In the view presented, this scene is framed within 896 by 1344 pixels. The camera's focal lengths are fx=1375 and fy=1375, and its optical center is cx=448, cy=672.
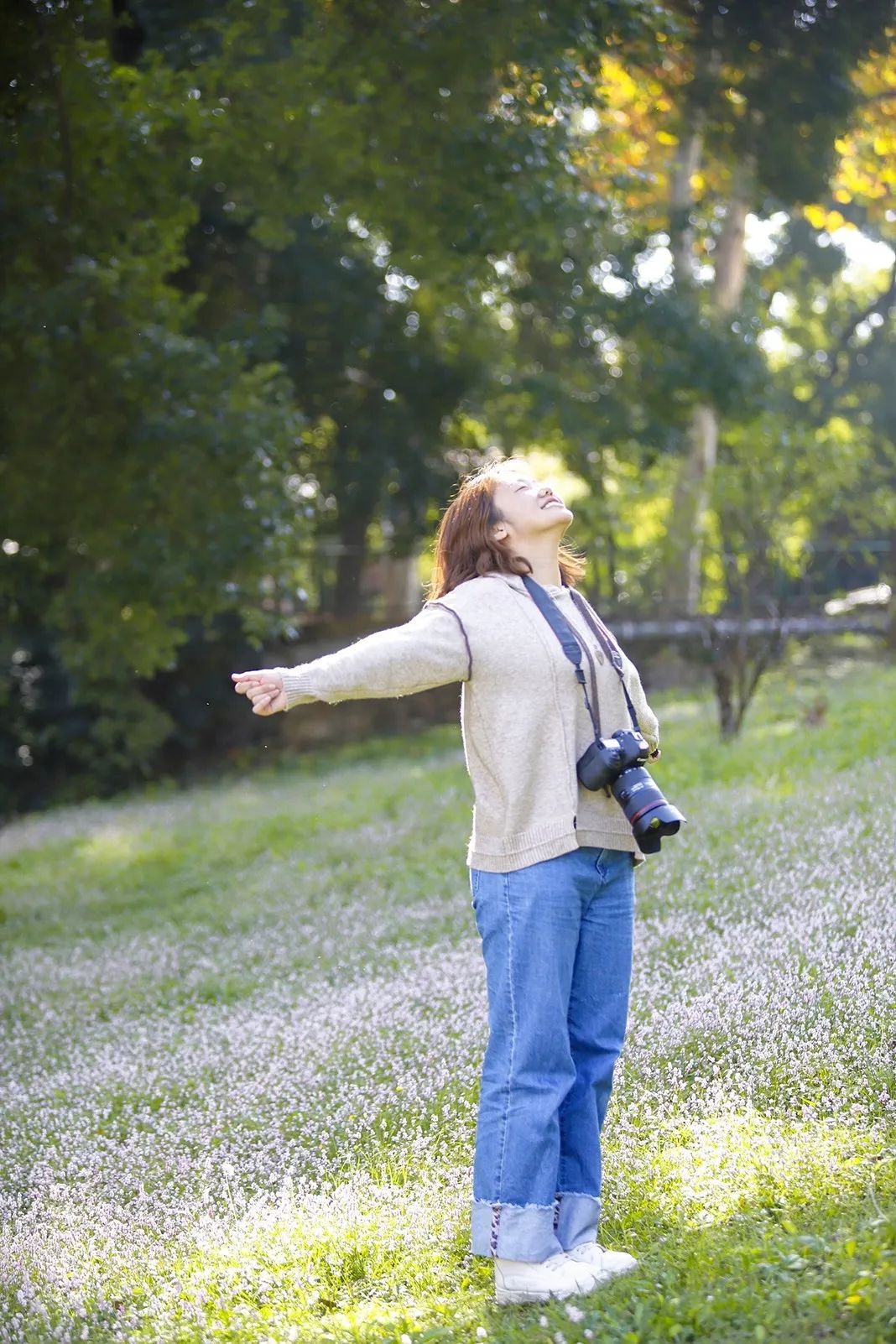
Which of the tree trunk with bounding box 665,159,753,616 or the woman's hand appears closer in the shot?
the woman's hand

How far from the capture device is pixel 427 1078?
529cm

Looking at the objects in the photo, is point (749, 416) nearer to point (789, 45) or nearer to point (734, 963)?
point (789, 45)

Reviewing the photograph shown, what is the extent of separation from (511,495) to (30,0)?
26.3 ft

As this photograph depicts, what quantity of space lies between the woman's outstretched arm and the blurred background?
7530 millimetres

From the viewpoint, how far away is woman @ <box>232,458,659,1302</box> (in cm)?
354

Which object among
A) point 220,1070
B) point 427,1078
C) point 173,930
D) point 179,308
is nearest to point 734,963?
point 427,1078

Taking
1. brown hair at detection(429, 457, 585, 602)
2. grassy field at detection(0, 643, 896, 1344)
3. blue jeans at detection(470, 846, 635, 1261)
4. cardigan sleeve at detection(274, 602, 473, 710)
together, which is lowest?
grassy field at detection(0, 643, 896, 1344)

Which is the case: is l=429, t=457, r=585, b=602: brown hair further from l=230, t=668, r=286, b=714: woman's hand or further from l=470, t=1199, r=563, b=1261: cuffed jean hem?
l=470, t=1199, r=563, b=1261: cuffed jean hem

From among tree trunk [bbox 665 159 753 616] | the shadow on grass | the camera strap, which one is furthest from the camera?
tree trunk [bbox 665 159 753 616]

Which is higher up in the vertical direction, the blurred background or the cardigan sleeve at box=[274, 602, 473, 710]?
the blurred background

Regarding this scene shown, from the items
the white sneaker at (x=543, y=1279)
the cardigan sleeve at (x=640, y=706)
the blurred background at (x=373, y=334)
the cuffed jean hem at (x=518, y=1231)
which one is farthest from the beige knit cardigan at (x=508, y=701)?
the blurred background at (x=373, y=334)

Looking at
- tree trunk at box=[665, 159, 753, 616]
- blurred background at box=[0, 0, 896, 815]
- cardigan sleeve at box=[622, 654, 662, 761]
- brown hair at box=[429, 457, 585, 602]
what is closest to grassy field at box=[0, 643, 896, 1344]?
cardigan sleeve at box=[622, 654, 662, 761]

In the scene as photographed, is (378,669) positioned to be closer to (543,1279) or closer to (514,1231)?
(514,1231)

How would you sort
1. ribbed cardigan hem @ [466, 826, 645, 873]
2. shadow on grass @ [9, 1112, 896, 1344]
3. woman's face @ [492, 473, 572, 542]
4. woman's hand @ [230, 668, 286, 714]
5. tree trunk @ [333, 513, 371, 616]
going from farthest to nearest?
tree trunk @ [333, 513, 371, 616], woman's face @ [492, 473, 572, 542], ribbed cardigan hem @ [466, 826, 645, 873], woman's hand @ [230, 668, 286, 714], shadow on grass @ [9, 1112, 896, 1344]
